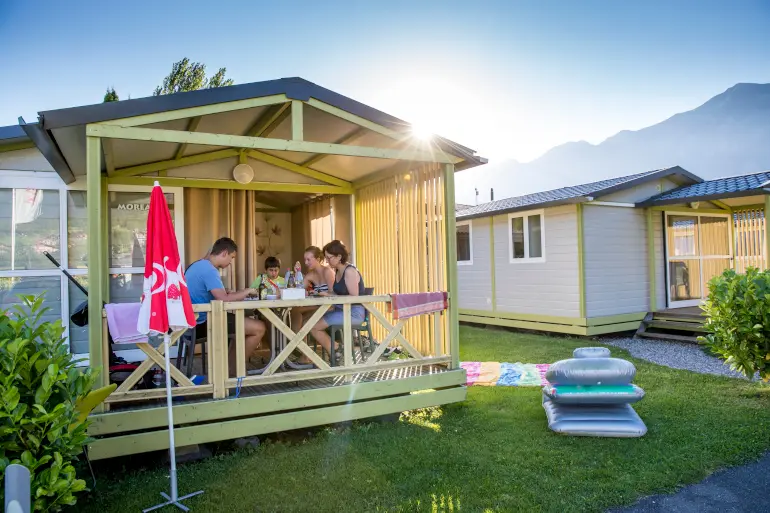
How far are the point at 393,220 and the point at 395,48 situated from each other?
1171cm

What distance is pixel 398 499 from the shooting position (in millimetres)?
3166

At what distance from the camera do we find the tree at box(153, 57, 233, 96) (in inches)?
869

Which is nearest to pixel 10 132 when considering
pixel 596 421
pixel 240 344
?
pixel 240 344

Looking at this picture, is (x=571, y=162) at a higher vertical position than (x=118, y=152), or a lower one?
higher

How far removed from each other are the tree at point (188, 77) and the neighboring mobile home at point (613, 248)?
15944 millimetres

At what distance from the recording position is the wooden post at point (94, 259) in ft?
11.8

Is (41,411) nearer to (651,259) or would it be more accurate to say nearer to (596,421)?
(596,421)

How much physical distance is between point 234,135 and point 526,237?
6902mm

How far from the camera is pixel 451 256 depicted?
503 cm

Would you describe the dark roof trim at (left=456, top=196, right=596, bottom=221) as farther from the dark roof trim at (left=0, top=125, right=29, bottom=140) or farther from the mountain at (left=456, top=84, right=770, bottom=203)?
the mountain at (left=456, top=84, right=770, bottom=203)

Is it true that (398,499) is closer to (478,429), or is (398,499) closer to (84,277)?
(478,429)

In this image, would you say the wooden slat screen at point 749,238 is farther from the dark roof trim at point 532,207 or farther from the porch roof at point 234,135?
the porch roof at point 234,135

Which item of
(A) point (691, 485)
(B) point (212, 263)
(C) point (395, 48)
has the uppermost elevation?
(C) point (395, 48)

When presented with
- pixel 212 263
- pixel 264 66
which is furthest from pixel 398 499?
pixel 264 66
